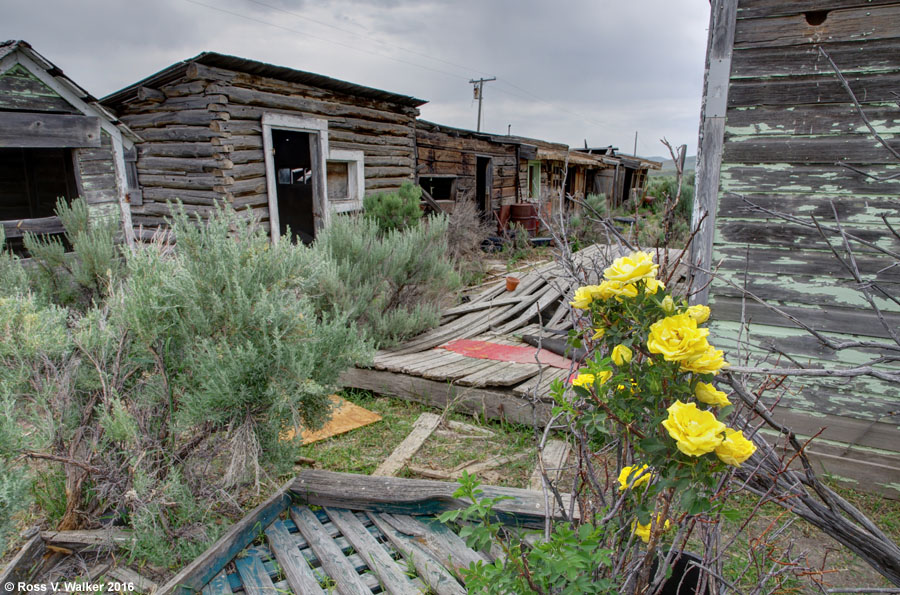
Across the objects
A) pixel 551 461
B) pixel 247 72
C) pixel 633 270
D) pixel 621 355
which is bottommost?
pixel 551 461

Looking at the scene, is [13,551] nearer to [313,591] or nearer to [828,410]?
[313,591]

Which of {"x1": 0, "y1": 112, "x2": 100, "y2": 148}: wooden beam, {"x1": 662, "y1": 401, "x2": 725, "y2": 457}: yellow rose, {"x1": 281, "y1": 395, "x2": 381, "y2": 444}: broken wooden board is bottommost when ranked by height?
{"x1": 281, "y1": 395, "x2": 381, "y2": 444}: broken wooden board

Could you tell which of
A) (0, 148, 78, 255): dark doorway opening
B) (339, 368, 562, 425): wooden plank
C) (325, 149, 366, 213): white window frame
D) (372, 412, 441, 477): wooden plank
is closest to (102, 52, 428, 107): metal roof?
(325, 149, 366, 213): white window frame

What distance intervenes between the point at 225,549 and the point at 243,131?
618 cm

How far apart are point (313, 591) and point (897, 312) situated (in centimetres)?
358

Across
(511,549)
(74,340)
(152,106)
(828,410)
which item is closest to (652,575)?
(511,549)

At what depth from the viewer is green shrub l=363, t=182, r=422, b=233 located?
882cm

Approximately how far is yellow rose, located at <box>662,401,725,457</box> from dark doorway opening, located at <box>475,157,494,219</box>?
12.3 metres

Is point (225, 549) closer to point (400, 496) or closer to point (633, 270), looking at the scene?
point (400, 496)

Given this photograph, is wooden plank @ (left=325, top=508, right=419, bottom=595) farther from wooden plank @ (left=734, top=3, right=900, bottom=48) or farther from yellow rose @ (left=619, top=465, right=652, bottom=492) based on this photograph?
wooden plank @ (left=734, top=3, right=900, bottom=48)

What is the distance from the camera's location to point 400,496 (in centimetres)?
261

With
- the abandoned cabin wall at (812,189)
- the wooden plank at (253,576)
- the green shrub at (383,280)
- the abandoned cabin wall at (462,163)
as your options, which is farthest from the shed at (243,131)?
the abandoned cabin wall at (812,189)

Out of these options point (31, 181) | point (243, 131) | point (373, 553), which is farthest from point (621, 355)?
point (31, 181)

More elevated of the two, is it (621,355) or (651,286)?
(651,286)
